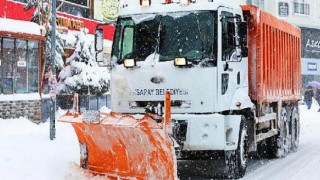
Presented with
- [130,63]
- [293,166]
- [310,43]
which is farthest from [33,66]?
[310,43]

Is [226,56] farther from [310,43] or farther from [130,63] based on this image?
[310,43]

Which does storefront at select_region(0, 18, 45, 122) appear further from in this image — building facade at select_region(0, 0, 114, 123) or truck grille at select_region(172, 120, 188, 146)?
truck grille at select_region(172, 120, 188, 146)

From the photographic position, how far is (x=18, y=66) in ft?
55.5

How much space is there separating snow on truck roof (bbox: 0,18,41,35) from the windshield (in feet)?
23.0

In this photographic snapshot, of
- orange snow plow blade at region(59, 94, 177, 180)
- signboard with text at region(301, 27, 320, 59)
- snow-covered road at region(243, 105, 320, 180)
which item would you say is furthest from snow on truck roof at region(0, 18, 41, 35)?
signboard with text at region(301, 27, 320, 59)

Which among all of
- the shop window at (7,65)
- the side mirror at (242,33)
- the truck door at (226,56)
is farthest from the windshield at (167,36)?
the shop window at (7,65)

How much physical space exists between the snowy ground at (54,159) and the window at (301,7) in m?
28.9

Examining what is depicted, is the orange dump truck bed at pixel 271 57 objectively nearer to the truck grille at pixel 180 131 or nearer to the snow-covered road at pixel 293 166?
the snow-covered road at pixel 293 166

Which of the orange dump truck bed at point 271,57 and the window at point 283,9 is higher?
the window at point 283,9

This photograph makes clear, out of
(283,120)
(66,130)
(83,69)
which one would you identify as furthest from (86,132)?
(83,69)

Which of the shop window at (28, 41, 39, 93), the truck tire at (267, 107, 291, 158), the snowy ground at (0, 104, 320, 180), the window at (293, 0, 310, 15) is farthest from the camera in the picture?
the window at (293, 0, 310, 15)

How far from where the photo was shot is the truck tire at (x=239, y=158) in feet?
30.7

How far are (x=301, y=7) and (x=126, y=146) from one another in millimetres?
37492

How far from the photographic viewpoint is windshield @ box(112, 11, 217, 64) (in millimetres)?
8945
